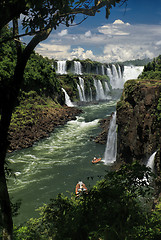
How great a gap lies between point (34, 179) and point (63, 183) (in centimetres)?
267

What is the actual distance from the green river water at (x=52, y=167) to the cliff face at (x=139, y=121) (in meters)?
3.48

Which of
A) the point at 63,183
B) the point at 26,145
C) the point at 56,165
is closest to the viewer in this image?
the point at 63,183

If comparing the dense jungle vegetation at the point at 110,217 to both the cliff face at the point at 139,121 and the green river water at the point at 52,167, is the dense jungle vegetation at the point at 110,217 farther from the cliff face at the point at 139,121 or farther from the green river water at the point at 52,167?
the cliff face at the point at 139,121

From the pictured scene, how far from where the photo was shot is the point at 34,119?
103 feet

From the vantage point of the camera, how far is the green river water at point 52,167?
14398mm

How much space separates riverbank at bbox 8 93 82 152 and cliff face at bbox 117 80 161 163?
12747 mm

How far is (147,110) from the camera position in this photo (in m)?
13.8

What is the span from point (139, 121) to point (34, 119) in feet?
67.6

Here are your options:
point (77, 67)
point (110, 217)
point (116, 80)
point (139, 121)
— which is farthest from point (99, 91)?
point (110, 217)

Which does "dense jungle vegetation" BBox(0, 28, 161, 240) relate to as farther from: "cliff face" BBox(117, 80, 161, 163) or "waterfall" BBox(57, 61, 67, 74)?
"waterfall" BBox(57, 61, 67, 74)

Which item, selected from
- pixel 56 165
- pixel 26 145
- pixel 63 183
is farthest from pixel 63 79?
pixel 63 183

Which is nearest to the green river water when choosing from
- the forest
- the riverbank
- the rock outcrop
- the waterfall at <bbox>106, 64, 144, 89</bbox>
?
Result: the rock outcrop

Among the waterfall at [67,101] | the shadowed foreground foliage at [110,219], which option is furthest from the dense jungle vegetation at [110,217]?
the waterfall at [67,101]

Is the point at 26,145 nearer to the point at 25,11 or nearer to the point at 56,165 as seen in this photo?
the point at 56,165
